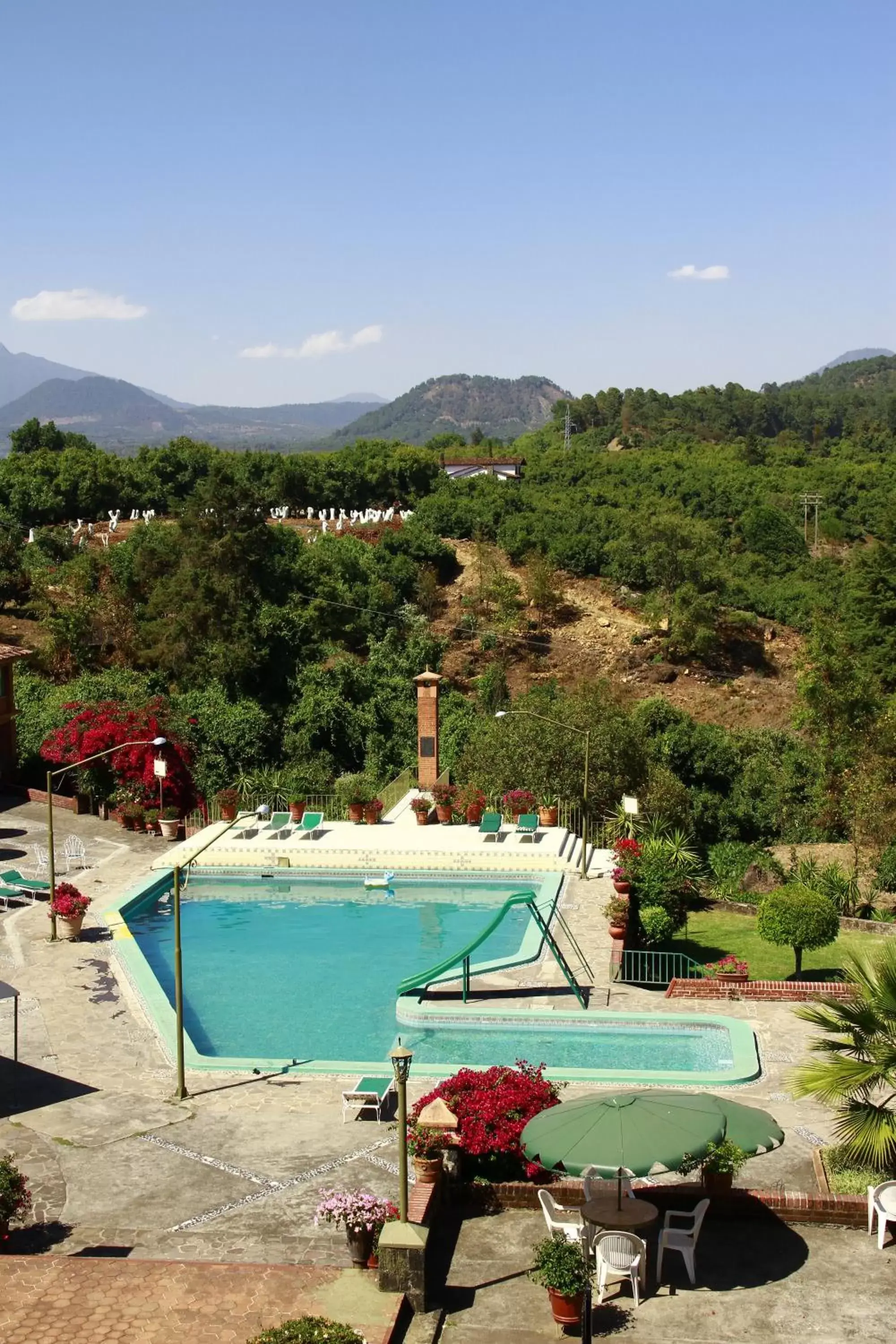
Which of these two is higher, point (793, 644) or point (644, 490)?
point (644, 490)

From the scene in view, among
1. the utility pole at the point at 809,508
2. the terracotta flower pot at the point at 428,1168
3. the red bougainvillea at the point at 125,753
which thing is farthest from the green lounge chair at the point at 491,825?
the utility pole at the point at 809,508

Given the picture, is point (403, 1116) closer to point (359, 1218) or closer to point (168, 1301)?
point (359, 1218)

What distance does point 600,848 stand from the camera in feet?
94.9

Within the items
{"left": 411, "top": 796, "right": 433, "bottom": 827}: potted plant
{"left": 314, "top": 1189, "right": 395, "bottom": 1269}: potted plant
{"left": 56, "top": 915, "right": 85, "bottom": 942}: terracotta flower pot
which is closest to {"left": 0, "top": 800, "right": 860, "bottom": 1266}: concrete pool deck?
{"left": 314, "top": 1189, "right": 395, "bottom": 1269}: potted plant

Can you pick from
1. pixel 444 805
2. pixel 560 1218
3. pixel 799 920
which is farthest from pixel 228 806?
pixel 560 1218

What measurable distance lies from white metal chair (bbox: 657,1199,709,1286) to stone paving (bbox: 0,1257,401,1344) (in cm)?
247

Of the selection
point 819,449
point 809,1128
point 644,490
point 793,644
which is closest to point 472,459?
point 644,490

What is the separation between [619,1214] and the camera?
11.6 meters

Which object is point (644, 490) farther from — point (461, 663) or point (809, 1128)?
point (809, 1128)

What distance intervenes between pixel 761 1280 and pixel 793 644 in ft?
157

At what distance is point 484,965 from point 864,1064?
9.59m

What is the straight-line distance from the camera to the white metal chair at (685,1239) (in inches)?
460

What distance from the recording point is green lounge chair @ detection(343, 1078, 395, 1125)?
15484 mm

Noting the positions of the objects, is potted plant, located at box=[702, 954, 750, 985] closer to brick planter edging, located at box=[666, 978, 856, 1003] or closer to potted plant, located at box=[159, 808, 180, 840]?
brick planter edging, located at box=[666, 978, 856, 1003]
